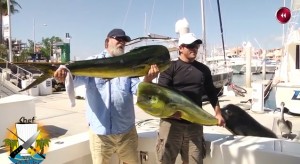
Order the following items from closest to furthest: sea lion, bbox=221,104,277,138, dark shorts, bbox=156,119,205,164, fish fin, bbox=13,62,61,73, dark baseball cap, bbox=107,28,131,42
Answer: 1. fish fin, bbox=13,62,61,73
2. dark baseball cap, bbox=107,28,131,42
3. dark shorts, bbox=156,119,205,164
4. sea lion, bbox=221,104,277,138

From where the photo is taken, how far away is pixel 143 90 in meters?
2.11

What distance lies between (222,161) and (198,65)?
34.9 inches

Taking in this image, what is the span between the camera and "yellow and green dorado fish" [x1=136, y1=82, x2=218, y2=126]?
2.07 m

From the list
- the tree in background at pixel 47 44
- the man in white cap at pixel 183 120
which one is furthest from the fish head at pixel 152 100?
the tree in background at pixel 47 44

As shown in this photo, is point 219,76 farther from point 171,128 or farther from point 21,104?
point 171,128

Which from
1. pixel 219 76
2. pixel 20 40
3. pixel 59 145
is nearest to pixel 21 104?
pixel 59 145

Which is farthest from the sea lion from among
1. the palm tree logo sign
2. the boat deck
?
the boat deck

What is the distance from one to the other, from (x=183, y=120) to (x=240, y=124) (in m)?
0.91

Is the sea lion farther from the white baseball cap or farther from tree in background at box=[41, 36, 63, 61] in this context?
tree in background at box=[41, 36, 63, 61]

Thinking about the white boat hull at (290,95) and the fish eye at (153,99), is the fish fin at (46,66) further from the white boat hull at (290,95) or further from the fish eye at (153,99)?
the white boat hull at (290,95)

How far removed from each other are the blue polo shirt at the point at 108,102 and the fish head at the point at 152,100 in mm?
679

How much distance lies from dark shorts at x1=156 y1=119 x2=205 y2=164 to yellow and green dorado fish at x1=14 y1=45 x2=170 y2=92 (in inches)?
35.8

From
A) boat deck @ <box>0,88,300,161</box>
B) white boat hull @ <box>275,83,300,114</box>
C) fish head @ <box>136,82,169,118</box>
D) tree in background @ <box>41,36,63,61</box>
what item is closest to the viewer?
fish head @ <box>136,82,169,118</box>

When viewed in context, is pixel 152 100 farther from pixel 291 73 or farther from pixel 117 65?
pixel 291 73
